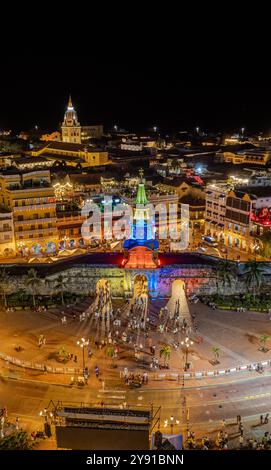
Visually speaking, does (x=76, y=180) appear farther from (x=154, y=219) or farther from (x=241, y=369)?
(x=241, y=369)

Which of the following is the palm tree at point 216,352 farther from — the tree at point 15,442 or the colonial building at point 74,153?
the colonial building at point 74,153

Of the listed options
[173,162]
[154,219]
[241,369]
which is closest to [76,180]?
[154,219]

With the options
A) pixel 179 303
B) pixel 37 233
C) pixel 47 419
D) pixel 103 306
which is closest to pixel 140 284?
pixel 179 303

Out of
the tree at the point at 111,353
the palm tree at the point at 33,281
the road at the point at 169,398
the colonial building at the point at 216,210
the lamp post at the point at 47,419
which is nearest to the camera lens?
the lamp post at the point at 47,419

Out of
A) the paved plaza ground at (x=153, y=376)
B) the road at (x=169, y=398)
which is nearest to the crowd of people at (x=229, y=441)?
the paved plaza ground at (x=153, y=376)

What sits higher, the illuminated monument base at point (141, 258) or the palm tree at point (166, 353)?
the illuminated monument base at point (141, 258)

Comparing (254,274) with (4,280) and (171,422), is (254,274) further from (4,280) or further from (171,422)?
(4,280)

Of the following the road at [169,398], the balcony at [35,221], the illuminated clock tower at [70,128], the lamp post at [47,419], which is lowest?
the road at [169,398]
